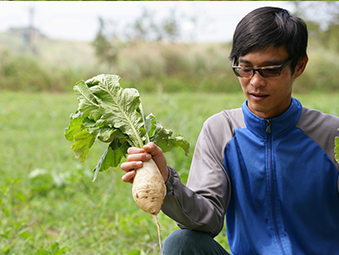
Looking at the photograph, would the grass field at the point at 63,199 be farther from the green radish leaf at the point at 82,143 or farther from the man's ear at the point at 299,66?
the man's ear at the point at 299,66

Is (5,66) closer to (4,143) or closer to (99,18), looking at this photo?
→ (99,18)

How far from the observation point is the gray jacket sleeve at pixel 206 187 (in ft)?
5.02

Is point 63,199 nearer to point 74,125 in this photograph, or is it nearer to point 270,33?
point 74,125

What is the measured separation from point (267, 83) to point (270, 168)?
1.36 ft

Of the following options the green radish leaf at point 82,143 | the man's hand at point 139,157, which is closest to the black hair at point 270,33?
the man's hand at point 139,157

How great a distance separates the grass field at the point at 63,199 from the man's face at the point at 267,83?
1254mm

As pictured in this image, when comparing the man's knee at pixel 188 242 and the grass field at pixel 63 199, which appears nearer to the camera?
the man's knee at pixel 188 242

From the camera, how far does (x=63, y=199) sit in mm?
3668

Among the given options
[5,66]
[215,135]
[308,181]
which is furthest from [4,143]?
[5,66]

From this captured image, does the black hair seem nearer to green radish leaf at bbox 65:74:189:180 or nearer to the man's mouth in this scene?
the man's mouth

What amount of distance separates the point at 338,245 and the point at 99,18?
34.9 ft

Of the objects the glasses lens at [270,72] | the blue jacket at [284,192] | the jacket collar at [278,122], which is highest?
the glasses lens at [270,72]

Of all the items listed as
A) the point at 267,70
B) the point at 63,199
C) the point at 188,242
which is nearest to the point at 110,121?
the point at 188,242

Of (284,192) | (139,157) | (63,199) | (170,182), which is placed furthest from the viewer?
(63,199)
